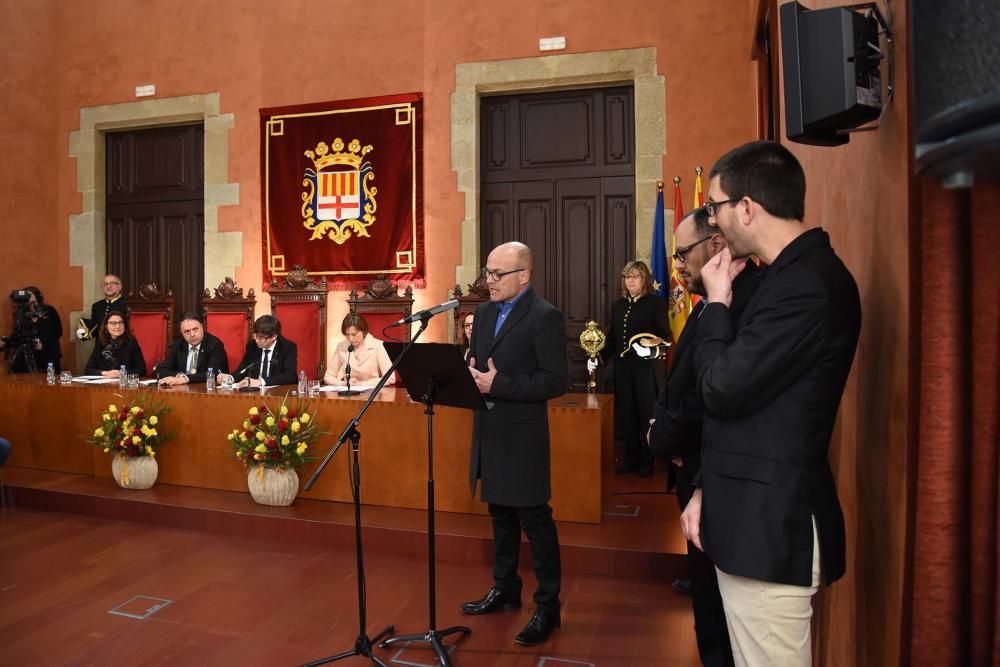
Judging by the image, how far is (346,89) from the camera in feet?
21.8

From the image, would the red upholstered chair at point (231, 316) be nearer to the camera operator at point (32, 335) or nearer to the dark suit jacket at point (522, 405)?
the camera operator at point (32, 335)

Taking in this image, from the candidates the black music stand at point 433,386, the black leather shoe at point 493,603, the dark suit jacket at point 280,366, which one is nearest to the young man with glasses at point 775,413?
the black music stand at point 433,386

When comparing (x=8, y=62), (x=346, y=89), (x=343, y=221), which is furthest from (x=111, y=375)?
(x=8, y=62)

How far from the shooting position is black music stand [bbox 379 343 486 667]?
7.73ft

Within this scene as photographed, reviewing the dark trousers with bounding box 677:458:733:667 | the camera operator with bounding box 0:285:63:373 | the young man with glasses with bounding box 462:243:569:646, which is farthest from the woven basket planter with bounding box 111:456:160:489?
the dark trousers with bounding box 677:458:733:667

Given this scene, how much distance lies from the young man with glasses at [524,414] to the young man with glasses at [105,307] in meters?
5.30

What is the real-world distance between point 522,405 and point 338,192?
179 inches

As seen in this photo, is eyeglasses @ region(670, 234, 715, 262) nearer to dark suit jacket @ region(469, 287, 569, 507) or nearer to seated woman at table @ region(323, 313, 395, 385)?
dark suit jacket @ region(469, 287, 569, 507)

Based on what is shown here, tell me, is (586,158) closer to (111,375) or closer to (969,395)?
(111,375)

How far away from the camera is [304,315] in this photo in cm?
652

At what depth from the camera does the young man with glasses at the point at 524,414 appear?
268 cm

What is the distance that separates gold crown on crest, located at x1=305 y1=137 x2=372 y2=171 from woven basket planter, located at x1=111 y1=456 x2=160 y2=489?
132 inches

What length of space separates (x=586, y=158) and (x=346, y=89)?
7.75 ft

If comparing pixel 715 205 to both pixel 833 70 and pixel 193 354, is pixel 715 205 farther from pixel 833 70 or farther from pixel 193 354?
pixel 193 354
